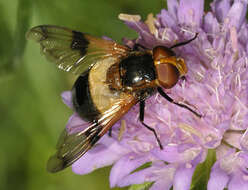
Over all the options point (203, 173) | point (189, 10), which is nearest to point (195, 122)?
point (203, 173)

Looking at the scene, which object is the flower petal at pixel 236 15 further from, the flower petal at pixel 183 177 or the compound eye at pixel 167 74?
the flower petal at pixel 183 177

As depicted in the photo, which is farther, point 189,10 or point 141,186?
point 189,10

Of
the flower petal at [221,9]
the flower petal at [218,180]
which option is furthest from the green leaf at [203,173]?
the flower petal at [221,9]

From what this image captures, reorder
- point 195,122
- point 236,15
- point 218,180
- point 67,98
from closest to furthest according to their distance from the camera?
1. point 218,180
2. point 195,122
3. point 236,15
4. point 67,98

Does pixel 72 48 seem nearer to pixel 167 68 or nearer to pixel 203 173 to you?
pixel 167 68

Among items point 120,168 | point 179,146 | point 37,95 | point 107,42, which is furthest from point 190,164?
point 37,95

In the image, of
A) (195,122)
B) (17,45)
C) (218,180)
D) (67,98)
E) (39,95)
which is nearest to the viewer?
(218,180)
